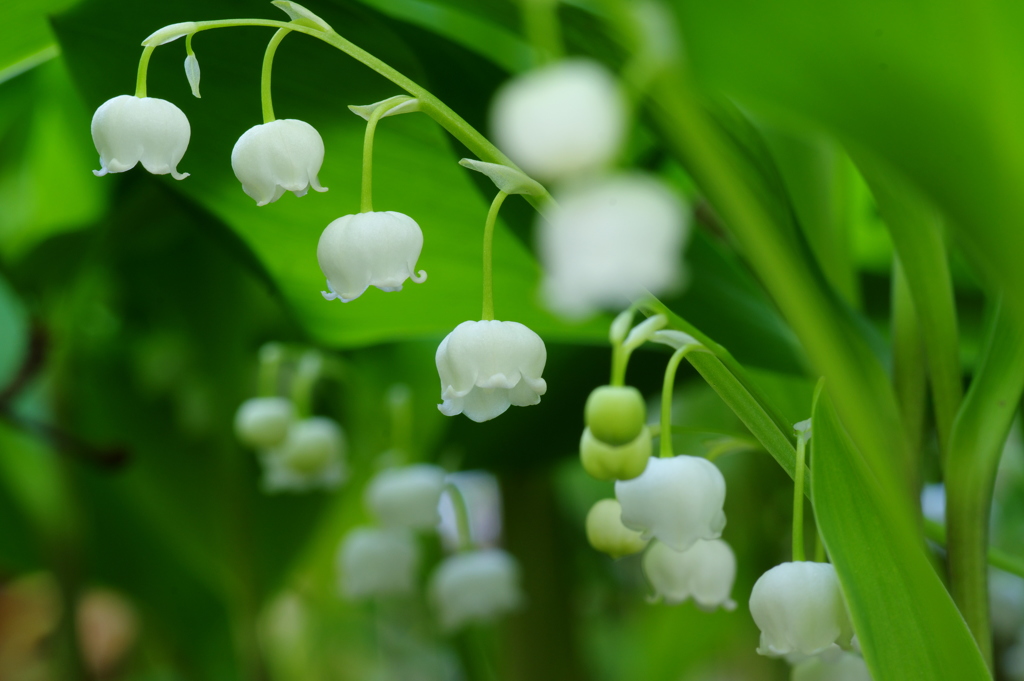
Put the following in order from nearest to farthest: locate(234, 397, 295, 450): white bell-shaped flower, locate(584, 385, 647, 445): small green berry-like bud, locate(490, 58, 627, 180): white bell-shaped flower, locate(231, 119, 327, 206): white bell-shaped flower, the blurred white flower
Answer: locate(490, 58, 627, 180): white bell-shaped flower < locate(584, 385, 647, 445): small green berry-like bud < locate(231, 119, 327, 206): white bell-shaped flower < locate(234, 397, 295, 450): white bell-shaped flower < the blurred white flower

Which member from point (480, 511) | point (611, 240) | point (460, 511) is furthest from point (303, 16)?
point (480, 511)

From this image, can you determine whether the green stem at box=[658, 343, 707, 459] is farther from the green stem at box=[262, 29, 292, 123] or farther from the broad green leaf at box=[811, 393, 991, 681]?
the green stem at box=[262, 29, 292, 123]

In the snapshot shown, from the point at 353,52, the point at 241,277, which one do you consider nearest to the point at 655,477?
the point at 353,52

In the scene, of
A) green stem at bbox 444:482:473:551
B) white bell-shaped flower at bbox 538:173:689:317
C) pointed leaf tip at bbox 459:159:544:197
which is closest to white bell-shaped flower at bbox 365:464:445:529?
green stem at bbox 444:482:473:551

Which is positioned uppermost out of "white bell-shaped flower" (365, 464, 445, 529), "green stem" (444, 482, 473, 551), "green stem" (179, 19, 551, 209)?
"green stem" (179, 19, 551, 209)

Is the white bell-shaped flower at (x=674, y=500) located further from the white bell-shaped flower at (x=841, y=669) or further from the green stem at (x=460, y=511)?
the green stem at (x=460, y=511)

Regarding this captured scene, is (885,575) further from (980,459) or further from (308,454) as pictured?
(308,454)
